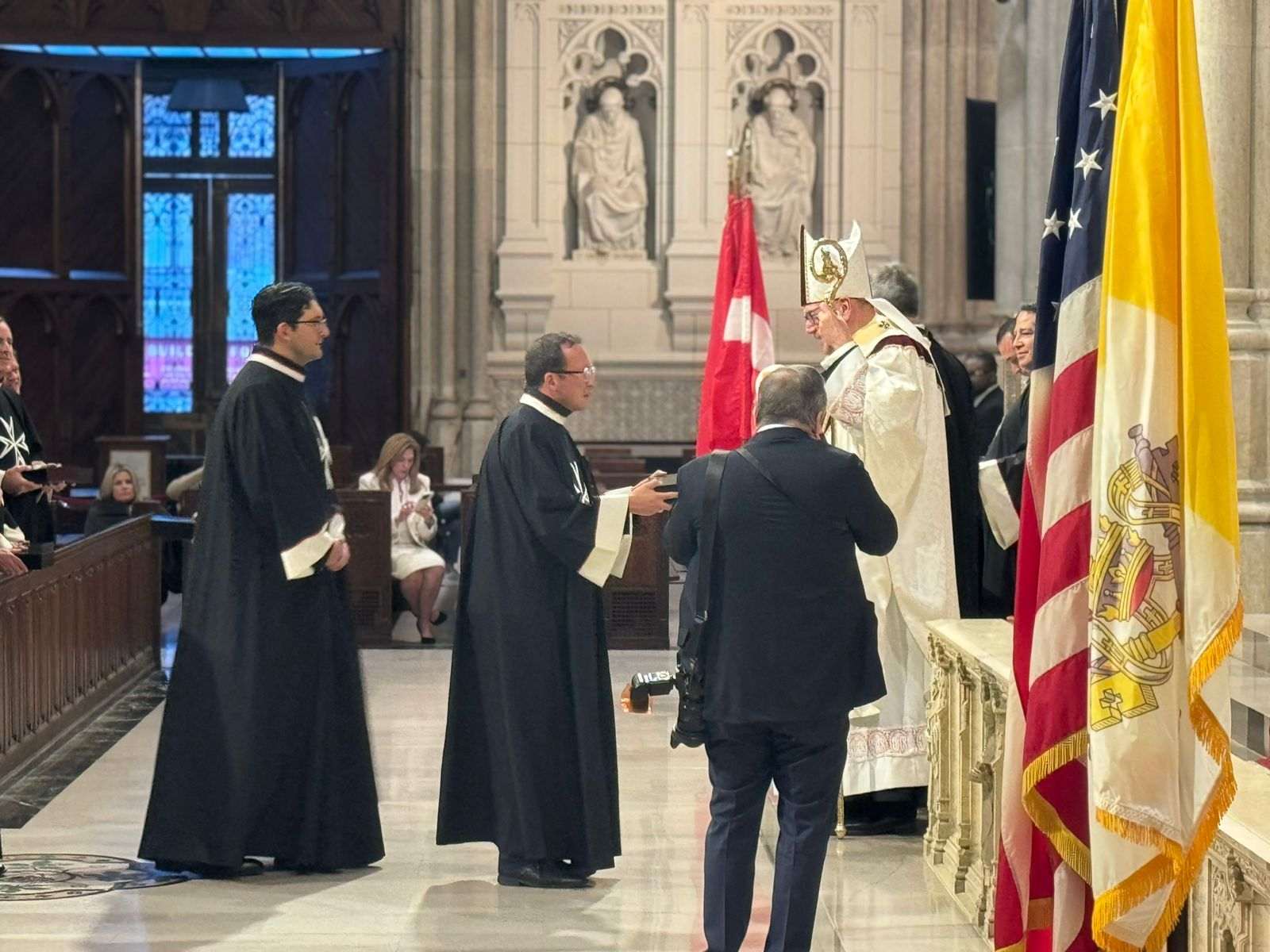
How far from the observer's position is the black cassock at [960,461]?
685 cm

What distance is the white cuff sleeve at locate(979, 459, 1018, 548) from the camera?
6.54 metres

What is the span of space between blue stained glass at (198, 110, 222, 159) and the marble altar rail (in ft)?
44.8

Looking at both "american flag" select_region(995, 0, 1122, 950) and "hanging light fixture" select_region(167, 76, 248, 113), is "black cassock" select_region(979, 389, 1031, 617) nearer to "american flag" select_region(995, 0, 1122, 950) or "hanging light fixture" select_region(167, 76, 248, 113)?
"american flag" select_region(995, 0, 1122, 950)

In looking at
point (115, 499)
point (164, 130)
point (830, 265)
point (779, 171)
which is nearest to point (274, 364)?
point (830, 265)

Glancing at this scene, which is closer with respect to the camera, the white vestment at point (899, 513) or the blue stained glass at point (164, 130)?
the white vestment at point (899, 513)

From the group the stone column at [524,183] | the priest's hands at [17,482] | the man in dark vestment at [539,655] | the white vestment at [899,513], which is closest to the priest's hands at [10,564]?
the priest's hands at [17,482]

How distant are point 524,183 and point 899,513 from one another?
366 inches

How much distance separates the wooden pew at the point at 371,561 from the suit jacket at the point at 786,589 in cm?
665

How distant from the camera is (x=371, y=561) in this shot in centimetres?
1127

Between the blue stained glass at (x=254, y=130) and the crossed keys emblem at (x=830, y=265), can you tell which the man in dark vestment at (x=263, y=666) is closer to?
the crossed keys emblem at (x=830, y=265)

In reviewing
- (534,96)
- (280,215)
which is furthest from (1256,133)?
(280,215)

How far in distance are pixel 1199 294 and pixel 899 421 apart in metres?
3.18

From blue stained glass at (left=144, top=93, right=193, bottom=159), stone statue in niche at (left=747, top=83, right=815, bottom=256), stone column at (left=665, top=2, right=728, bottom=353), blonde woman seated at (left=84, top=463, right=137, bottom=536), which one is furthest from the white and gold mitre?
blue stained glass at (left=144, top=93, right=193, bottom=159)

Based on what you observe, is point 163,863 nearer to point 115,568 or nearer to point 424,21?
point 115,568
